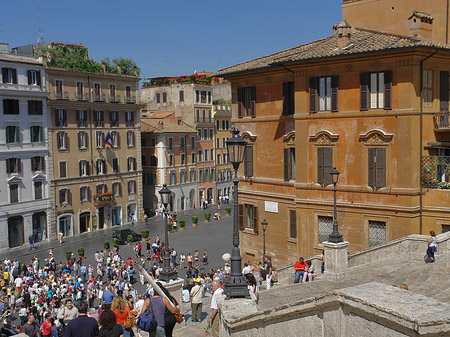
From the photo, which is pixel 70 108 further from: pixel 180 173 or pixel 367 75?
pixel 367 75

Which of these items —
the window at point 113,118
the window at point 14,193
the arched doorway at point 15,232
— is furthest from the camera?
the window at point 113,118

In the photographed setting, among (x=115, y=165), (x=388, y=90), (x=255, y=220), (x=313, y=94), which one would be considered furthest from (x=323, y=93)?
(x=115, y=165)

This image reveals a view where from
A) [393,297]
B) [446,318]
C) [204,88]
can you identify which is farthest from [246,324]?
[204,88]

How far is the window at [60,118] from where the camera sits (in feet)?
152

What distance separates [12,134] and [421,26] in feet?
106

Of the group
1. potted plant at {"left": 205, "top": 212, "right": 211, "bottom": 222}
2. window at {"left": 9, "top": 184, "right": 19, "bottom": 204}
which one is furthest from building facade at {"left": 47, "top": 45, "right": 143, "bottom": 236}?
potted plant at {"left": 205, "top": 212, "right": 211, "bottom": 222}

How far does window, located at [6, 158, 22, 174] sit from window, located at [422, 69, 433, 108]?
32.9 metres

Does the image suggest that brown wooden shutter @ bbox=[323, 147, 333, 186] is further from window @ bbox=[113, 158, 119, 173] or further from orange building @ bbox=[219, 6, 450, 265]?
window @ bbox=[113, 158, 119, 173]

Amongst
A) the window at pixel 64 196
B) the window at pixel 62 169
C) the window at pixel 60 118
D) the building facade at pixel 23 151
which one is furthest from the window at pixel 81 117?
the window at pixel 64 196

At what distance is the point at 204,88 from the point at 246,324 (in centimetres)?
5891

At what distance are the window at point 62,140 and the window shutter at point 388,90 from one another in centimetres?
3273

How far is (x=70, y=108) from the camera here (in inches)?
1869

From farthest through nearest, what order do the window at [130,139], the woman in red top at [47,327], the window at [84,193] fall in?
the window at [130,139] < the window at [84,193] < the woman in red top at [47,327]

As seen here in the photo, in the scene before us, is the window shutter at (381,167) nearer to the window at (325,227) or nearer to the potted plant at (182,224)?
the window at (325,227)
